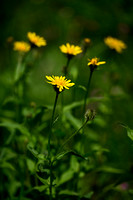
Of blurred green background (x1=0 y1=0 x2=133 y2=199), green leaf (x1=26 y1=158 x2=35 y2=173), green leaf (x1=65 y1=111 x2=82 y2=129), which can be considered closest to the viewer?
green leaf (x1=26 y1=158 x2=35 y2=173)

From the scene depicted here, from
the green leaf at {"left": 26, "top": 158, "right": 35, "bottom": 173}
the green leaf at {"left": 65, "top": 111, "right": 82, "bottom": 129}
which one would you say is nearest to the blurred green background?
the green leaf at {"left": 65, "top": 111, "right": 82, "bottom": 129}

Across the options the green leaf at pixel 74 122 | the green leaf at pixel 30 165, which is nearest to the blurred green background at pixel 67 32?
the green leaf at pixel 74 122

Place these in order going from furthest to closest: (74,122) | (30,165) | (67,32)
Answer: (67,32) → (74,122) → (30,165)

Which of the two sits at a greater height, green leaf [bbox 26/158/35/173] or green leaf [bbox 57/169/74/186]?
green leaf [bbox 26/158/35/173]

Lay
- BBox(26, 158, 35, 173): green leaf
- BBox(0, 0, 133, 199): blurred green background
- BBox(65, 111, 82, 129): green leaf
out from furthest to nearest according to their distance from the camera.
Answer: BBox(0, 0, 133, 199): blurred green background < BBox(65, 111, 82, 129): green leaf < BBox(26, 158, 35, 173): green leaf

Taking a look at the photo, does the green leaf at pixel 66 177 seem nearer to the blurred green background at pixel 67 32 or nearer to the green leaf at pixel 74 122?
the green leaf at pixel 74 122

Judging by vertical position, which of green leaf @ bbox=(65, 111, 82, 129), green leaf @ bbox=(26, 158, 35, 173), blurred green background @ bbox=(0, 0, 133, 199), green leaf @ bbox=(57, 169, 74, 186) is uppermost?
blurred green background @ bbox=(0, 0, 133, 199)

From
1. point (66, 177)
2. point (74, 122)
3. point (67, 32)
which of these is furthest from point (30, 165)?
point (67, 32)

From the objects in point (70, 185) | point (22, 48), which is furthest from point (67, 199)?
point (22, 48)

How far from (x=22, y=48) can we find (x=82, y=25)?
7.52ft

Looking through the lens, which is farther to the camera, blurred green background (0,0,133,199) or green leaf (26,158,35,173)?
blurred green background (0,0,133,199)

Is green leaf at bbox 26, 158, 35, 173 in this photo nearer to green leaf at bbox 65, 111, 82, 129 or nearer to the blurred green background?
green leaf at bbox 65, 111, 82, 129

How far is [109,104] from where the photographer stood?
181 centimetres

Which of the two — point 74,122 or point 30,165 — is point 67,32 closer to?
point 74,122
